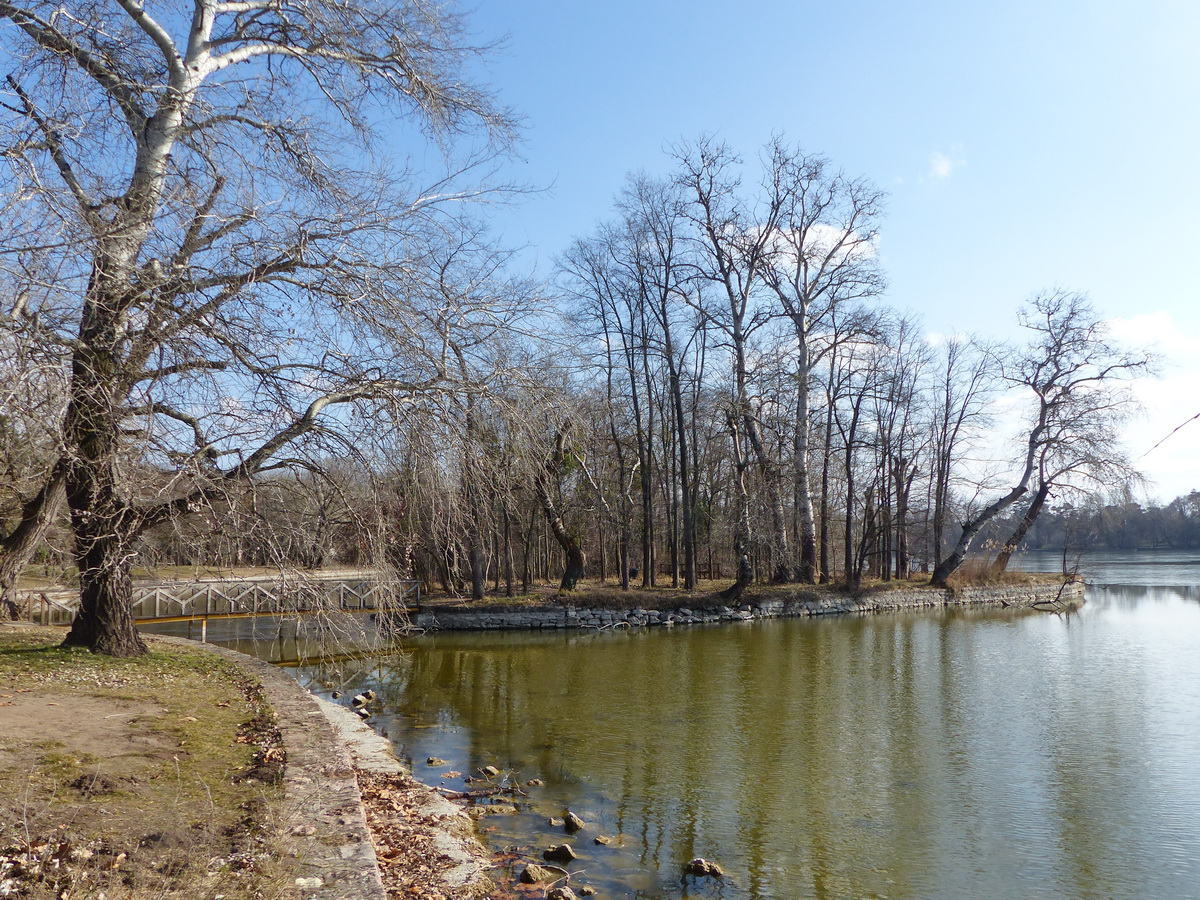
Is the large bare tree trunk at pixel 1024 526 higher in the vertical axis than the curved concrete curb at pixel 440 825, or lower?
higher

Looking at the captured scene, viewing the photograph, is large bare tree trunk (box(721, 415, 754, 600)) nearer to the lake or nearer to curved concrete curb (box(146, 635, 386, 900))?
the lake

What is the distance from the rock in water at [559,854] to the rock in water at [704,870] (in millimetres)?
782

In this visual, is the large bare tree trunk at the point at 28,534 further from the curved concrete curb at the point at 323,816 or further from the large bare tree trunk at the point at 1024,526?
the large bare tree trunk at the point at 1024,526

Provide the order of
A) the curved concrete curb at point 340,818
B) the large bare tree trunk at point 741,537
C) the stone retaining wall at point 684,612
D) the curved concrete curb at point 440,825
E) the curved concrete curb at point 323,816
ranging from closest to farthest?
the curved concrete curb at point 323,816 → the curved concrete curb at point 340,818 → the curved concrete curb at point 440,825 → the stone retaining wall at point 684,612 → the large bare tree trunk at point 741,537

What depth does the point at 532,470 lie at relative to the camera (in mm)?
5691

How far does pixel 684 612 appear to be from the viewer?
2142 cm

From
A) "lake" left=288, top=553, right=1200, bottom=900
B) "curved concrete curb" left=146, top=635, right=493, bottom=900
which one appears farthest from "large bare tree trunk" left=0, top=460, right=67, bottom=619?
"lake" left=288, top=553, right=1200, bottom=900

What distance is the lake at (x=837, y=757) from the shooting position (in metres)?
5.57

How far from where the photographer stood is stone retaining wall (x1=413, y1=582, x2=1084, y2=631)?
20.3 meters

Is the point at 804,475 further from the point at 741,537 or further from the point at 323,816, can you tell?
the point at 323,816

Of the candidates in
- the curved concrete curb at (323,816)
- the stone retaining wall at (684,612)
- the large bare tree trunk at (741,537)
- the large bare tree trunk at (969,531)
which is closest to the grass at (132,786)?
the curved concrete curb at (323,816)

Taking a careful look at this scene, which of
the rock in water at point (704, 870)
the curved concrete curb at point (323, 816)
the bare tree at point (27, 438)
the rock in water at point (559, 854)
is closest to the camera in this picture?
the curved concrete curb at point (323, 816)

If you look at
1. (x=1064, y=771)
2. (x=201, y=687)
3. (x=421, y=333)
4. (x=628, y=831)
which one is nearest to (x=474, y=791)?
(x=628, y=831)

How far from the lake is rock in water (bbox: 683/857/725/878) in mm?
73
